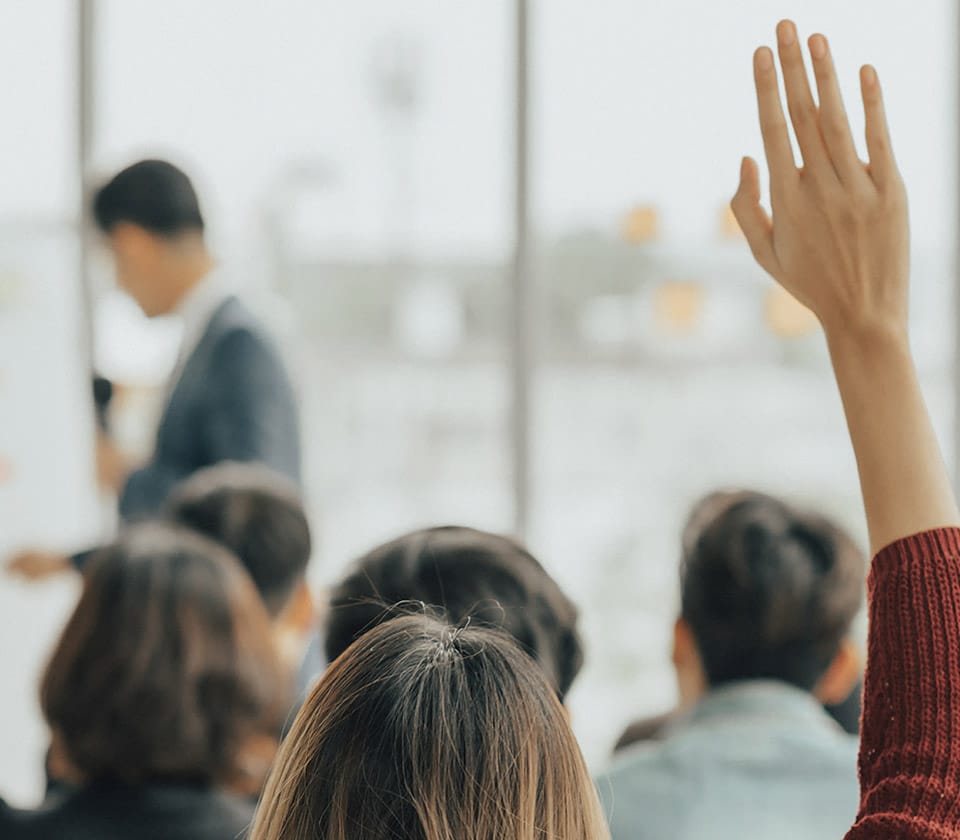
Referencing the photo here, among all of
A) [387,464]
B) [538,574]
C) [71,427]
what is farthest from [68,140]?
[538,574]

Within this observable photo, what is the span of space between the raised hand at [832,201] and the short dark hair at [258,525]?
1.33 metres

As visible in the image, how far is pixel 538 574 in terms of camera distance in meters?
1.23

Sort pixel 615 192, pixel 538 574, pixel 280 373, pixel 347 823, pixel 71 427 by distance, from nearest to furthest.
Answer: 1. pixel 347 823
2. pixel 538 574
3. pixel 280 373
4. pixel 71 427
5. pixel 615 192

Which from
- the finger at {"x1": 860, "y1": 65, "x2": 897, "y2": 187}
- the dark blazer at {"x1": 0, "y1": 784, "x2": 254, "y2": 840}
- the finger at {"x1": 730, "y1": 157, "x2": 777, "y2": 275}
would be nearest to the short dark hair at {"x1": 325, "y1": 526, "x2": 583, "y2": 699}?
the dark blazer at {"x1": 0, "y1": 784, "x2": 254, "y2": 840}

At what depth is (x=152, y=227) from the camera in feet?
8.39

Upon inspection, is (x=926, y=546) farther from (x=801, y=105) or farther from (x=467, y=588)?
(x=467, y=588)

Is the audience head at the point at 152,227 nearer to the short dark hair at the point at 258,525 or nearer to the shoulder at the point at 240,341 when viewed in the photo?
the shoulder at the point at 240,341

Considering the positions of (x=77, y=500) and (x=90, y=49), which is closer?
(x=77, y=500)

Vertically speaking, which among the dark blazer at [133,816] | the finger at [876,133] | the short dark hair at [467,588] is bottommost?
the dark blazer at [133,816]

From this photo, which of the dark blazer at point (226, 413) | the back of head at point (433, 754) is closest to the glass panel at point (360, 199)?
the dark blazer at point (226, 413)

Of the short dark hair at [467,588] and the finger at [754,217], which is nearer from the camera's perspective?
the finger at [754,217]

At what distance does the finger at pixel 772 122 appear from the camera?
0.75 meters

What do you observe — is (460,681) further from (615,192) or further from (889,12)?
(889,12)

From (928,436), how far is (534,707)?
10.6 inches
